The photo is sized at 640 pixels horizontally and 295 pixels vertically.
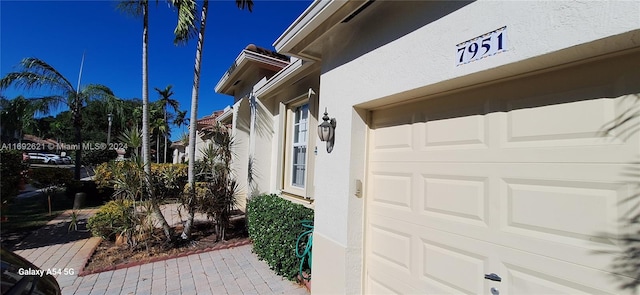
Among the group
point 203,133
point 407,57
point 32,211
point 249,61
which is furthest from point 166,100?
point 407,57

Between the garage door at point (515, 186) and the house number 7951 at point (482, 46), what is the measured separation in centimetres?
33

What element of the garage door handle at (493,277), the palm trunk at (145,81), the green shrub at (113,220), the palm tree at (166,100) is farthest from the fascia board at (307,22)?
the palm tree at (166,100)

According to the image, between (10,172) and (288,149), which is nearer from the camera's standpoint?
(288,149)

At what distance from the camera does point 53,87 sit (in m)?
13.3

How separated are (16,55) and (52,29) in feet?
16.5

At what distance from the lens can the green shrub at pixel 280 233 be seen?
5.02 meters

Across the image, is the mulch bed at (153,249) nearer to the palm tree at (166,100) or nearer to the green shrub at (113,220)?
the green shrub at (113,220)

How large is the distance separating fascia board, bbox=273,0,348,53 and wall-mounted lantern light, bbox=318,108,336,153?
1.20 m

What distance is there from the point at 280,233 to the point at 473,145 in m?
3.73

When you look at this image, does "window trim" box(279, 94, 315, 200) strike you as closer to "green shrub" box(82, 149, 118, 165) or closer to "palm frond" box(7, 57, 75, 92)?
"palm frond" box(7, 57, 75, 92)

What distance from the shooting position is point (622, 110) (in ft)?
5.92

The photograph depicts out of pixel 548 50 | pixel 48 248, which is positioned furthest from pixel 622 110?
pixel 48 248

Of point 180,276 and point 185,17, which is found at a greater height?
point 185,17

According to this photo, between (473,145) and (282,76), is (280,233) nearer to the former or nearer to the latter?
(282,76)
